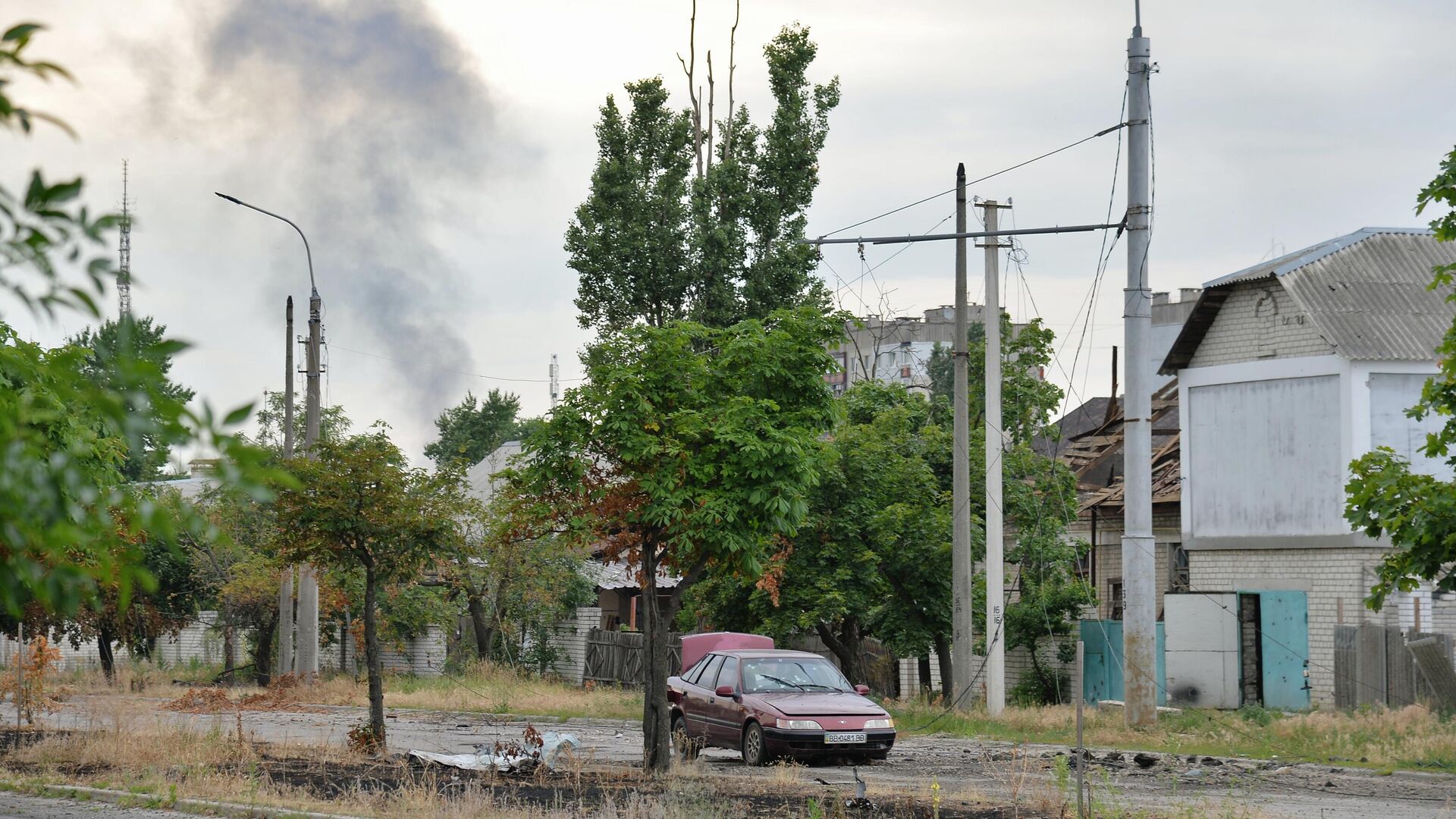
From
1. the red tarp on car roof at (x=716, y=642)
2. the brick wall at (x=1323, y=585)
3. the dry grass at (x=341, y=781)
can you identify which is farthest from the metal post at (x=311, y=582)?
the brick wall at (x=1323, y=585)

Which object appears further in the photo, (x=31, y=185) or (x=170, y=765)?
(x=170, y=765)

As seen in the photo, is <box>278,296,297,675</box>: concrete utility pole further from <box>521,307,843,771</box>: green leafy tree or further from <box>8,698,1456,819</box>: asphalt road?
<box>521,307,843,771</box>: green leafy tree

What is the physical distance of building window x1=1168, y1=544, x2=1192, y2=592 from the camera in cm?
3309

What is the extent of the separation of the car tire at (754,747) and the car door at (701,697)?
0.96 metres

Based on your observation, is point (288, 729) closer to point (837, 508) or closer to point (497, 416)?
point (837, 508)

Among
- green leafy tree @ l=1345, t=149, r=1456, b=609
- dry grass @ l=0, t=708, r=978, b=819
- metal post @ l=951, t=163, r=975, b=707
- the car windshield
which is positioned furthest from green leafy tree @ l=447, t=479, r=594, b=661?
green leafy tree @ l=1345, t=149, r=1456, b=609

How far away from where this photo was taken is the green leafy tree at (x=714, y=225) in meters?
36.0

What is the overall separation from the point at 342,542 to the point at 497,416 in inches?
2953

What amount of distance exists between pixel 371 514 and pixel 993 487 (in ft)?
36.7

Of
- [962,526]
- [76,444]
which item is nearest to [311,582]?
[962,526]

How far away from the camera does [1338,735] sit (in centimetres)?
1941

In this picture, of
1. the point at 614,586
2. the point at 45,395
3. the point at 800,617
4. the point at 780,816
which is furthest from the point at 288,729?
the point at 614,586

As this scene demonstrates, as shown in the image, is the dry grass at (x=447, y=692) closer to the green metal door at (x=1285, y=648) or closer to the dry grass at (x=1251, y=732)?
the dry grass at (x=1251, y=732)

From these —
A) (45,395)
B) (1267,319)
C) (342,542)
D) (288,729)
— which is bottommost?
(288,729)
